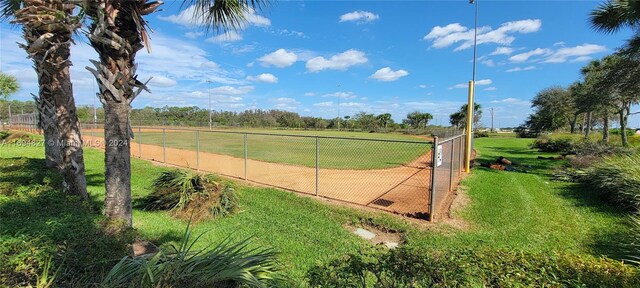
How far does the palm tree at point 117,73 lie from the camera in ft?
11.9

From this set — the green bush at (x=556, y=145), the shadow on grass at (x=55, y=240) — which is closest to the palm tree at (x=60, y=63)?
the shadow on grass at (x=55, y=240)

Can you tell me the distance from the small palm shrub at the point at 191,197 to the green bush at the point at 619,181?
8598 millimetres

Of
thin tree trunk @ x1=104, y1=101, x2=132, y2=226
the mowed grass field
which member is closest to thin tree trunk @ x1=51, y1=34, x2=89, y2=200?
thin tree trunk @ x1=104, y1=101, x2=132, y2=226

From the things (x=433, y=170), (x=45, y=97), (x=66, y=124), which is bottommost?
(x=433, y=170)

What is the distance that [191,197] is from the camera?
20.5ft

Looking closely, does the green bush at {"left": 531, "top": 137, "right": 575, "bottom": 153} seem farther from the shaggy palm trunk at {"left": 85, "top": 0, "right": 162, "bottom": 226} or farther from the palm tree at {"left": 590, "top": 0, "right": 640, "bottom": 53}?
the shaggy palm trunk at {"left": 85, "top": 0, "right": 162, "bottom": 226}

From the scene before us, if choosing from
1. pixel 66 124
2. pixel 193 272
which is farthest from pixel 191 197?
pixel 193 272

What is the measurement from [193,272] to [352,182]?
Answer: 8.24 m

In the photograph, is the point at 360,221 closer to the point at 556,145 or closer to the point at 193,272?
the point at 193,272

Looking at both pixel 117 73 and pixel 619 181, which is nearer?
pixel 117 73

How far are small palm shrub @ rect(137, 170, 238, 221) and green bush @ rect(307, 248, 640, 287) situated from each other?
4.37m

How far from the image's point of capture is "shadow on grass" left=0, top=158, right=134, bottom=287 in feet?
6.97

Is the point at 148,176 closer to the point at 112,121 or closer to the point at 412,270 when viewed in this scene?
the point at 112,121

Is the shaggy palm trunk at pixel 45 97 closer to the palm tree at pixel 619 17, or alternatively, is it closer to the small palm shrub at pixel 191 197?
the small palm shrub at pixel 191 197
